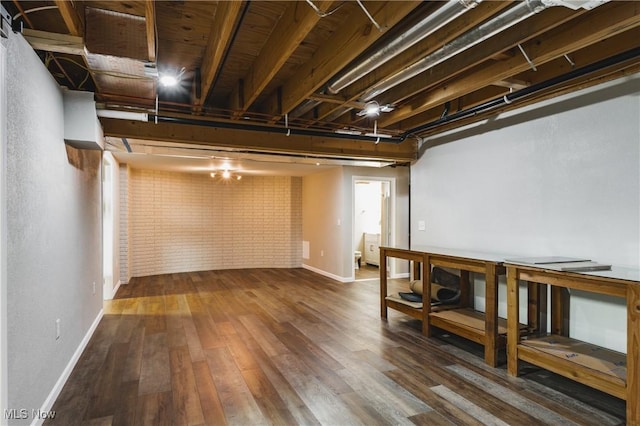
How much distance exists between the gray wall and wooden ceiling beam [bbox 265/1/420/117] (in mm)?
1781

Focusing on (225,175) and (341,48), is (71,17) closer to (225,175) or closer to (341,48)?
(341,48)

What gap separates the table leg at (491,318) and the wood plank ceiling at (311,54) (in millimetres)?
1594

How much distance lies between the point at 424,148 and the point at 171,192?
16.9 feet

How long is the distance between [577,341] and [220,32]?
3.50 meters

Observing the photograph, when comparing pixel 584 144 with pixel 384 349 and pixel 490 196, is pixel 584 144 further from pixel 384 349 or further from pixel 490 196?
pixel 384 349

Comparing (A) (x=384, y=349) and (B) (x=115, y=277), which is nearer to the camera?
(A) (x=384, y=349)

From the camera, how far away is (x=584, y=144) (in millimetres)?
2986

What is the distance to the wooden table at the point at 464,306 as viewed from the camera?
299 centimetres

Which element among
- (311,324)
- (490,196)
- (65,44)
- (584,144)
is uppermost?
(65,44)

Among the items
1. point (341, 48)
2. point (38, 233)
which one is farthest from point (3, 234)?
point (341, 48)

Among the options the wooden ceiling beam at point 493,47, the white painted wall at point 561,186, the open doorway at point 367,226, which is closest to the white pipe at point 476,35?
the wooden ceiling beam at point 493,47

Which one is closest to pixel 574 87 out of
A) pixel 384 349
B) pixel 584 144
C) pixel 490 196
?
pixel 584 144

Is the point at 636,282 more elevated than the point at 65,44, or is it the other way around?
the point at 65,44

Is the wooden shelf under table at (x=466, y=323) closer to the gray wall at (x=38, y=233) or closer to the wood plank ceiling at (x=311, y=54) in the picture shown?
the wood plank ceiling at (x=311, y=54)
